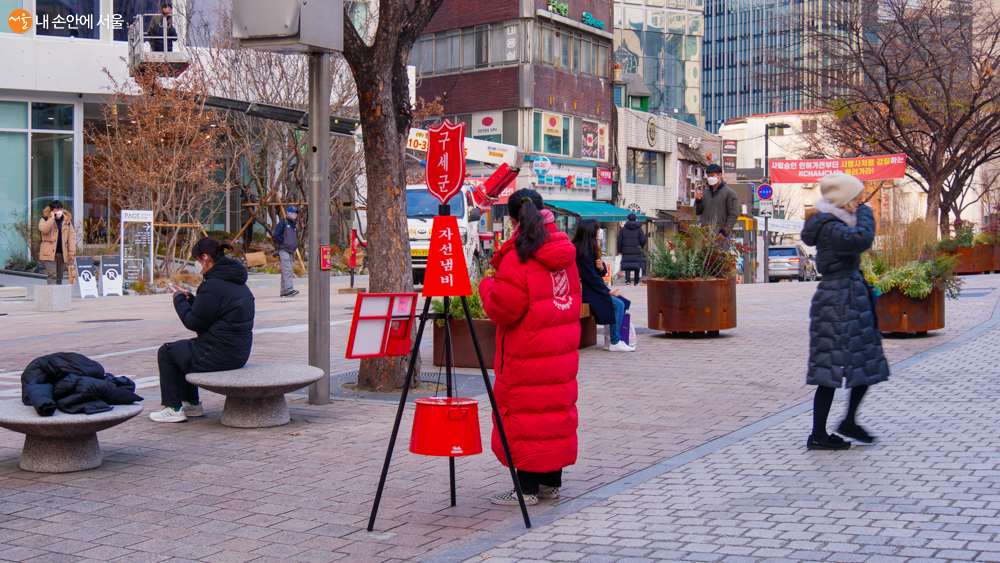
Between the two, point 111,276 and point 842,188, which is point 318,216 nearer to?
point 842,188

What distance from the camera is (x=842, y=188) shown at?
6039 millimetres

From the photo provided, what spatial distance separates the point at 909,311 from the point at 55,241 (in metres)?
17.3

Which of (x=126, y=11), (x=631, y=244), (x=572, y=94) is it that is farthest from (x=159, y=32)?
(x=572, y=94)

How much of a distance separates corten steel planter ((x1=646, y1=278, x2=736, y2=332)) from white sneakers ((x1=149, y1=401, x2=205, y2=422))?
6.36 meters

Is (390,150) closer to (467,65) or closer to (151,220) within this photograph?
(151,220)

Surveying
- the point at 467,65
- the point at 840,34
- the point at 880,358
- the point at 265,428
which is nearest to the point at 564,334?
the point at 880,358

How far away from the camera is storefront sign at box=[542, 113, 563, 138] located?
128 ft

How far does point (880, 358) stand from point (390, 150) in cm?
447

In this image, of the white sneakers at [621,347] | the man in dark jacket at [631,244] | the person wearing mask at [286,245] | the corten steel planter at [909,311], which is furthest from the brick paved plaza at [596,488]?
the man in dark jacket at [631,244]

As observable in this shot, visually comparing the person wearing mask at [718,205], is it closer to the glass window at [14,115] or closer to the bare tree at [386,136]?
A: the bare tree at [386,136]

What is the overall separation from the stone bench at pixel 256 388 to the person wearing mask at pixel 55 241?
50.4ft

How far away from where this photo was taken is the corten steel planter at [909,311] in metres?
11.6

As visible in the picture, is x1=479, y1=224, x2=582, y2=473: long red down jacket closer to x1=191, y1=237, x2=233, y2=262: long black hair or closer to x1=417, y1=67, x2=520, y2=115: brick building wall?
x1=191, y1=237, x2=233, y2=262: long black hair

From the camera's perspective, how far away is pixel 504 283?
192 inches
